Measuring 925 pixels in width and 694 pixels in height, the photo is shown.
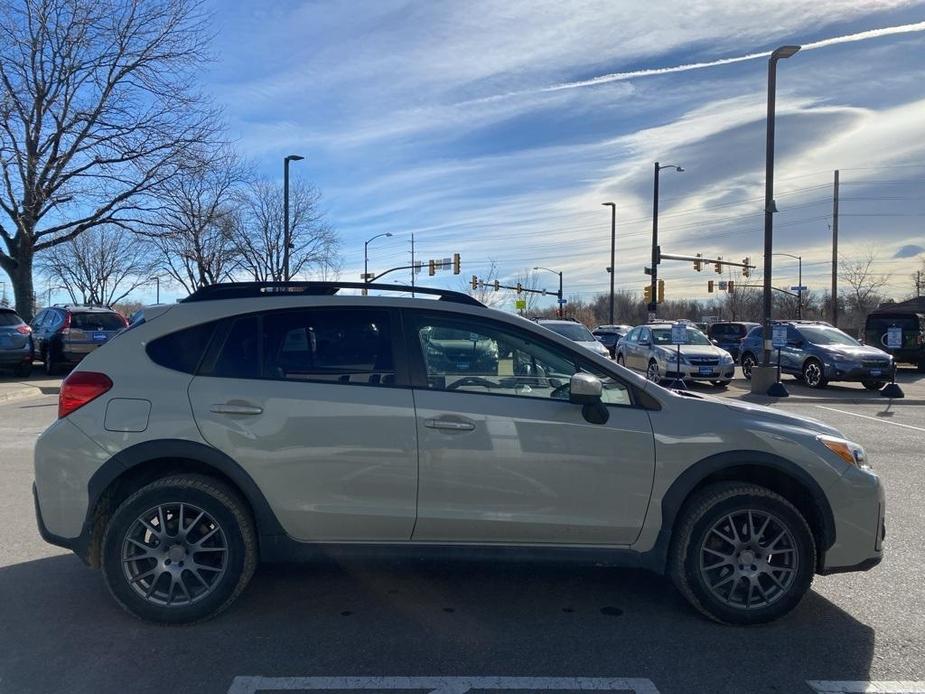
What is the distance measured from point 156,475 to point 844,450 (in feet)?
12.7

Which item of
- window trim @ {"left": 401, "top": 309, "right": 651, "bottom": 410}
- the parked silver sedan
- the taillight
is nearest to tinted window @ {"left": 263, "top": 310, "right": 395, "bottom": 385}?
window trim @ {"left": 401, "top": 309, "right": 651, "bottom": 410}

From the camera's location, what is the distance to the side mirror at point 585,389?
3842 millimetres

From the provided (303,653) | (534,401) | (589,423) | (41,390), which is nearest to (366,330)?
(534,401)

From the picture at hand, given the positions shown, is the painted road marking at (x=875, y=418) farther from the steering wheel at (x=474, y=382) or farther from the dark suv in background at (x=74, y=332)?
the dark suv in background at (x=74, y=332)

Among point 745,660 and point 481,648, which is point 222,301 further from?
point 745,660

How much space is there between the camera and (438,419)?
3.91 m

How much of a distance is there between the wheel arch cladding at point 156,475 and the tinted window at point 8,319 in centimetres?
1524

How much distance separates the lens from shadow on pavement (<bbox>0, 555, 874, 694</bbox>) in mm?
3453

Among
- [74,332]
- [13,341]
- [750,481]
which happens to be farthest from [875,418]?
[13,341]

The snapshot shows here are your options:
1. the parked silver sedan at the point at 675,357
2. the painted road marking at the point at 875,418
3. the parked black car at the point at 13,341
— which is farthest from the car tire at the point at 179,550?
the parked black car at the point at 13,341

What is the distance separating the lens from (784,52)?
635 inches

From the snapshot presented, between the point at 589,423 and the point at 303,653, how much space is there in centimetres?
189

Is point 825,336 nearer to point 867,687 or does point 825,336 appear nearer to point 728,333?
point 728,333

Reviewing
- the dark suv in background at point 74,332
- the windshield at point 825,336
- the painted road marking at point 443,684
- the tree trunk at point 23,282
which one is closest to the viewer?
the painted road marking at point 443,684
